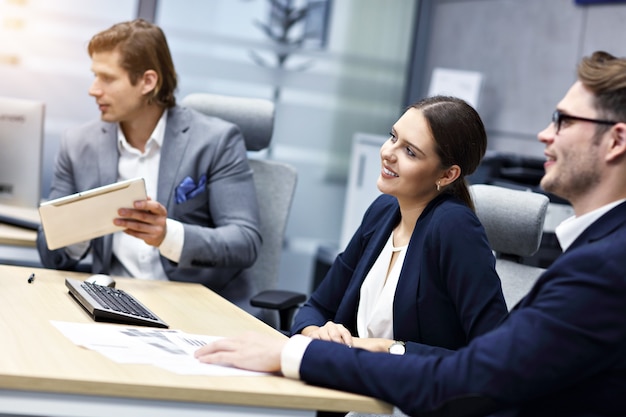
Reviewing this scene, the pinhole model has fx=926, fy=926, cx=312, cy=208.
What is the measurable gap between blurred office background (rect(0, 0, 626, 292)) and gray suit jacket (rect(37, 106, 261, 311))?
1849 mm

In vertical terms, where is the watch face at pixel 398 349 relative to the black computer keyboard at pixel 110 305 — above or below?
above

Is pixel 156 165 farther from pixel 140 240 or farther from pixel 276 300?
pixel 276 300

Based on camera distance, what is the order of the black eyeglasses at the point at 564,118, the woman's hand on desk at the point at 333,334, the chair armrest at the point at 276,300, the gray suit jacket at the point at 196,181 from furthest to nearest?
the gray suit jacket at the point at 196,181 < the chair armrest at the point at 276,300 < the woman's hand on desk at the point at 333,334 < the black eyeglasses at the point at 564,118

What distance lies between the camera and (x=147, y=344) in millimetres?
1785

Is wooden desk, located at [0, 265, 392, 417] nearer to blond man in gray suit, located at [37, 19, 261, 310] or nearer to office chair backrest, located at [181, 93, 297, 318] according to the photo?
blond man in gray suit, located at [37, 19, 261, 310]

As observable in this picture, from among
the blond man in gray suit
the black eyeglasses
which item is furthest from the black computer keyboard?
the black eyeglasses

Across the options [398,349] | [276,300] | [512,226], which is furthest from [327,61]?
[398,349]

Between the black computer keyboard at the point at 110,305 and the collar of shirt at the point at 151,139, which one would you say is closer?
the black computer keyboard at the point at 110,305

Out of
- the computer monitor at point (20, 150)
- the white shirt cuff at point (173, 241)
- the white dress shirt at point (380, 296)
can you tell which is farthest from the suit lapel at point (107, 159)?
the white dress shirt at point (380, 296)

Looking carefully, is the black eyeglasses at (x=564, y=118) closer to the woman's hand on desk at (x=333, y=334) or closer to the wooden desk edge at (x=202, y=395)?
the wooden desk edge at (x=202, y=395)

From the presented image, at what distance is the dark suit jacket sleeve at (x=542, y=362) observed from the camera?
4.80ft

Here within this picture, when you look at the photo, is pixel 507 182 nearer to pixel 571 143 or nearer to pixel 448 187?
pixel 448 187

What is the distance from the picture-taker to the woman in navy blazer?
1.99 metres

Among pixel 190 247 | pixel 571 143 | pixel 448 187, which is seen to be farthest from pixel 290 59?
pixel 571 143
